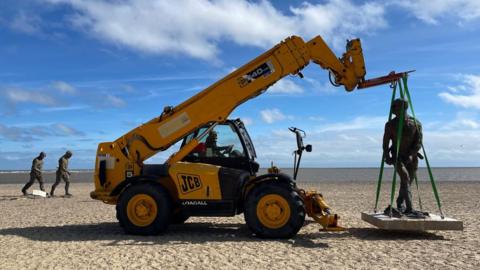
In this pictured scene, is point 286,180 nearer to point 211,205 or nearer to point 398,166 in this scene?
point 211,205

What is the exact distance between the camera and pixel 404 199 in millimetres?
10508

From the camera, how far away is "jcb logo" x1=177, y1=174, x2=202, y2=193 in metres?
10.3

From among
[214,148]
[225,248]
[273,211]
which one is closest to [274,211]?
[273,211]

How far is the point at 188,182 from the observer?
10.3 meters

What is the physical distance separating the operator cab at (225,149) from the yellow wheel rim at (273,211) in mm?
984

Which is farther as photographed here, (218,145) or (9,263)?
(218,145)

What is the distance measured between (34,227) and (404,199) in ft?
26.6

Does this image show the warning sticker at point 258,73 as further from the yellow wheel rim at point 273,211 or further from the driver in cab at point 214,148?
the yellow wheel rim at point 273,211

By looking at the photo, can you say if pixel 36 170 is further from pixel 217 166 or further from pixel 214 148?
pixel 217 166

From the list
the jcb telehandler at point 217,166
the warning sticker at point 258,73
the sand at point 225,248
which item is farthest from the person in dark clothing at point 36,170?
the warning sticker at point 258,73

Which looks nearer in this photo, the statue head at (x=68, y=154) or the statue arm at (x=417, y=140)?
the statue arm at (x=417, y=140)

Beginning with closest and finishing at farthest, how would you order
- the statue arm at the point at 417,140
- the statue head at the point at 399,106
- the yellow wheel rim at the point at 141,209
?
the statue head at the point at 399,106 < the yellow wheel rim at the point at 141,209 < the statue arm at the point at 417,140

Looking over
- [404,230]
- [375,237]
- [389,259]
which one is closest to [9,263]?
[389,259]

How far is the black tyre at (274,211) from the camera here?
978 cm
